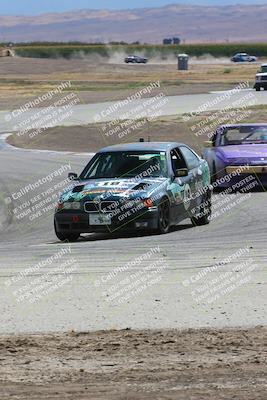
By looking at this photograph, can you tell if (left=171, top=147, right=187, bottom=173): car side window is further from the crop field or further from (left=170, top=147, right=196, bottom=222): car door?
the crop field

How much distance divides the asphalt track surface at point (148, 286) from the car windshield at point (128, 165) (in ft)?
2.90

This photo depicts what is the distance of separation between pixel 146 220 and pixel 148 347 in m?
7.28

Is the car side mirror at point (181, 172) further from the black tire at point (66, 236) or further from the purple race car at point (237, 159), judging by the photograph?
the purple race car at point (237, 159)

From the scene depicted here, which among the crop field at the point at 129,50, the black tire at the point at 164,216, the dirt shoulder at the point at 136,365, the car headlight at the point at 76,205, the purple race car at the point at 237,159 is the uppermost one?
the dirt shoulder at the point at 136,365

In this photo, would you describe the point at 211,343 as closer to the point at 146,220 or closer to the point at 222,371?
the point at 222,371

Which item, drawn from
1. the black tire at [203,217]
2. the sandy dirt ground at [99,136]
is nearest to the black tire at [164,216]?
the black tire at [203,217]

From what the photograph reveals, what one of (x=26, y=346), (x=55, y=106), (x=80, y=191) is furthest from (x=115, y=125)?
(x=26, y=346)

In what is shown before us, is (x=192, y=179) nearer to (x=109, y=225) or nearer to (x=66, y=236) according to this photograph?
(x=109, y=225)

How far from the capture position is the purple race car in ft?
65.8

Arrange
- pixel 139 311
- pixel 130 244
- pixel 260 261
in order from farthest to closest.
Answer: pixel 130 244 → pixel 260 261 → pixel 139 311

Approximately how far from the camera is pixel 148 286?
9.59 metres

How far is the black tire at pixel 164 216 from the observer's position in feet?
47.2

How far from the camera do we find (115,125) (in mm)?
40250

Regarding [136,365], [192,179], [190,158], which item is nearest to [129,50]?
[190,158]
